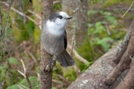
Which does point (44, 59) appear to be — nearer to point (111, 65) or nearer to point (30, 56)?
point (111, 65)

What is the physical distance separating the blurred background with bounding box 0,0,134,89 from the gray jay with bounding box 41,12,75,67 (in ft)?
0.48

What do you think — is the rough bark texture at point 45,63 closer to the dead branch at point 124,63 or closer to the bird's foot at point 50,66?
the bird's foot at point 50,66

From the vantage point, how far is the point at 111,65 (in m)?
3.16

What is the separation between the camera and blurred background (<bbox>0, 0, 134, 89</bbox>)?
10.5 ft

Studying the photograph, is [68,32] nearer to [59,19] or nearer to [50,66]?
[59,19]

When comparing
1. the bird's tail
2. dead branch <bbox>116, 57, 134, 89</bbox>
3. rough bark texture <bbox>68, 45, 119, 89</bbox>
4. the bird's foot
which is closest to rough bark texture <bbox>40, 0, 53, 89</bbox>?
the bird's foot

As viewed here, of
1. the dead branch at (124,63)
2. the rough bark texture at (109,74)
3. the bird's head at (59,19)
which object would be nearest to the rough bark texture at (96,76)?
the rough bark texture at (109,74)

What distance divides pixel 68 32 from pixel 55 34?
1404 millimetres

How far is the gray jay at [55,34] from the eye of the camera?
270 centimetres

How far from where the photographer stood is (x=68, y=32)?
14.0ft

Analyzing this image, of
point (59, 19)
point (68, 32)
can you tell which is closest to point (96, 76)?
point (59, 19)

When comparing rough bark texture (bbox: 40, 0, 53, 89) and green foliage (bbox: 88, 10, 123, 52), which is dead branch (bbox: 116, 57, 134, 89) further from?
green foliage (bbox: 88, 10, 123, 52)

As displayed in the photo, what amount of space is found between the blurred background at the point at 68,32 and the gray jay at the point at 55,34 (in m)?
0.15

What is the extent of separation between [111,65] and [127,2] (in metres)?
4.55
